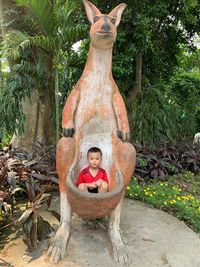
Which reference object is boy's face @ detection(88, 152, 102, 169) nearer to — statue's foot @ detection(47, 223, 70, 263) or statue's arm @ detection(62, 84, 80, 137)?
statue's arm @ detection(62, 84, 80, 137)

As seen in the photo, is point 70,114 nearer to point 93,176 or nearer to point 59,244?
point 93,176

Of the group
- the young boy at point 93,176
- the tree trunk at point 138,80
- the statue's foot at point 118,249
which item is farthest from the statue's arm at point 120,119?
the tree trunk at point 138,80

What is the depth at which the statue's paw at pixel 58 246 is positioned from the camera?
2982mm

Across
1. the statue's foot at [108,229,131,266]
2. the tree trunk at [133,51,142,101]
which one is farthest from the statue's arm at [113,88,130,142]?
the tree trunk at [133,51,142,101]

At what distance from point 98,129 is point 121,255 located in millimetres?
1244

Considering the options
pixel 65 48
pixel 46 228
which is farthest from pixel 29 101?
pixel 46 228

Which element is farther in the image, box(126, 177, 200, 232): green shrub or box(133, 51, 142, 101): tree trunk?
box(133, 51, 142, 101): tree trunk

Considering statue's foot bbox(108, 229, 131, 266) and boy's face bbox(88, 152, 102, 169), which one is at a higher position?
boy's face bbox(88, 152, 102, 169)

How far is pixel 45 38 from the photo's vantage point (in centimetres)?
520

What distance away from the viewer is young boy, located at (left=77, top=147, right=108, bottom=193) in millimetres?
3254

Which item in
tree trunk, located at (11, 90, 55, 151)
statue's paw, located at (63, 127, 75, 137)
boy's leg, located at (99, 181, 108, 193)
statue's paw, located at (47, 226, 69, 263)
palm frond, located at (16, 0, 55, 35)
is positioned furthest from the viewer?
tree trunk, located at (11, 90, 55, 151)

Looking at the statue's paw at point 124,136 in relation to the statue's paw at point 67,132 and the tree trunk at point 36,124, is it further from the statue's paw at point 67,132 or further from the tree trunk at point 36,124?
the tree trunk at point 36,124

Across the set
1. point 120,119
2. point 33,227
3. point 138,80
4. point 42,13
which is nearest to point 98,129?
point 120,119

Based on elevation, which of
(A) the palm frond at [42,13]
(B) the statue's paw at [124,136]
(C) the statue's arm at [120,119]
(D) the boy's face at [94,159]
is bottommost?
(D) the boy's face at [94,159]
